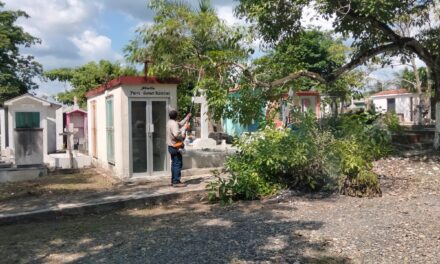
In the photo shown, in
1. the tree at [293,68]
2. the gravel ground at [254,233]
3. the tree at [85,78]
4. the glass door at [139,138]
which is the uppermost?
the tree at [85,78]

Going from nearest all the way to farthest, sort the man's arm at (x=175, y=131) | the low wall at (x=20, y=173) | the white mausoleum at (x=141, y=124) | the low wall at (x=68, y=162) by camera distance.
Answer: the man's arm at (x=175, y=131) → the white mausoleum at (x=141, y=124) → the low wall at (x=20, y=173) → the low wall at (x=68, y=162)

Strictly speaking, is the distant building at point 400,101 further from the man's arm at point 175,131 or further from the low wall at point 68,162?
the man's arm at point 175,131

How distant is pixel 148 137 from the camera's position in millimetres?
11148

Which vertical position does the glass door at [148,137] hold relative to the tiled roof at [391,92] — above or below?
below

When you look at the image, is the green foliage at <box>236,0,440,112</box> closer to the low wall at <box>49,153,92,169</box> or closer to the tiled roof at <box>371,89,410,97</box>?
the low wall at <box>49,153,92,169</box>

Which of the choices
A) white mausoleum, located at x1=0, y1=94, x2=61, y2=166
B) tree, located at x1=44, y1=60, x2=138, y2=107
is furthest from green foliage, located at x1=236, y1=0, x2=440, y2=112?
tree, located at x1=44, y1=60, x2=138, y2=107

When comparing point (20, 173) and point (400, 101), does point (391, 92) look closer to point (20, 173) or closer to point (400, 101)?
point (400, 101)

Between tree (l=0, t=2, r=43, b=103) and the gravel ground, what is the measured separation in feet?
87.5

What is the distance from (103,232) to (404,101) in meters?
47.1

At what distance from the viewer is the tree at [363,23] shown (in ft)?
31.1

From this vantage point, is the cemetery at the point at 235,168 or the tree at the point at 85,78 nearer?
the cemetery at the point at 235,168

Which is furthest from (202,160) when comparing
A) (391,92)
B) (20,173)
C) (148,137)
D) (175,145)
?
(391,92)

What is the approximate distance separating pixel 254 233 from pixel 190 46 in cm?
713

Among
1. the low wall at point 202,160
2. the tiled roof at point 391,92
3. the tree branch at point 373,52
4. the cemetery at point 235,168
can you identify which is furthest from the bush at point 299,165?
the tiled roof at point 391,92
